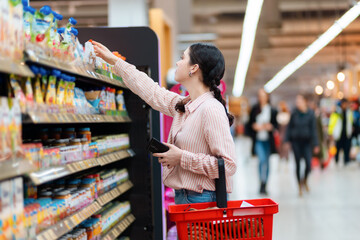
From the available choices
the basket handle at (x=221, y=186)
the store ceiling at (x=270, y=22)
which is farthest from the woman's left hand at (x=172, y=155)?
the store ceiling at (x=270, y=22)

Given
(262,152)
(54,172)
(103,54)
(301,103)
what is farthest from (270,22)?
(54,172)

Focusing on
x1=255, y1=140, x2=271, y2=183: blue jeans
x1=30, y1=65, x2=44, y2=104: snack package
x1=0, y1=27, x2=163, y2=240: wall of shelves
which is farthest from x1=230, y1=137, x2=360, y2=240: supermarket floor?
x1=30, y1=65, x2=44, y2=104: snack package

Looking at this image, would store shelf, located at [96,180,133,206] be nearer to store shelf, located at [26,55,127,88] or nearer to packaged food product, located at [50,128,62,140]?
packaged food product, located at [50,128,62,140]

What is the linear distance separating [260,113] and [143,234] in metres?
4.93

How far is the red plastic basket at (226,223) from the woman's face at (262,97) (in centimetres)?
605

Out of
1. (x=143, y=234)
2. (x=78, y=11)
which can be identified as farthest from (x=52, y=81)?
(x=78, y=11)

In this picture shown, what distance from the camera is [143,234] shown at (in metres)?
3.87

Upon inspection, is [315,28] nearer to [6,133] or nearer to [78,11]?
[78,11]

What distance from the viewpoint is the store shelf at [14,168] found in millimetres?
1703

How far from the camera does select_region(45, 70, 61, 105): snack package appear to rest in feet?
7.56

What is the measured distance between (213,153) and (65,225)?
0.83 m

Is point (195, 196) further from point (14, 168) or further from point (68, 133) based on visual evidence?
point (14, 168)

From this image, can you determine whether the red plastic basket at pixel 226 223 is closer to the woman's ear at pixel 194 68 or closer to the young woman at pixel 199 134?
the young woman at pixel 199 134

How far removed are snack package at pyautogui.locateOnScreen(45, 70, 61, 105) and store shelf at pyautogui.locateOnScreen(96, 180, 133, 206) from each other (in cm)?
93
